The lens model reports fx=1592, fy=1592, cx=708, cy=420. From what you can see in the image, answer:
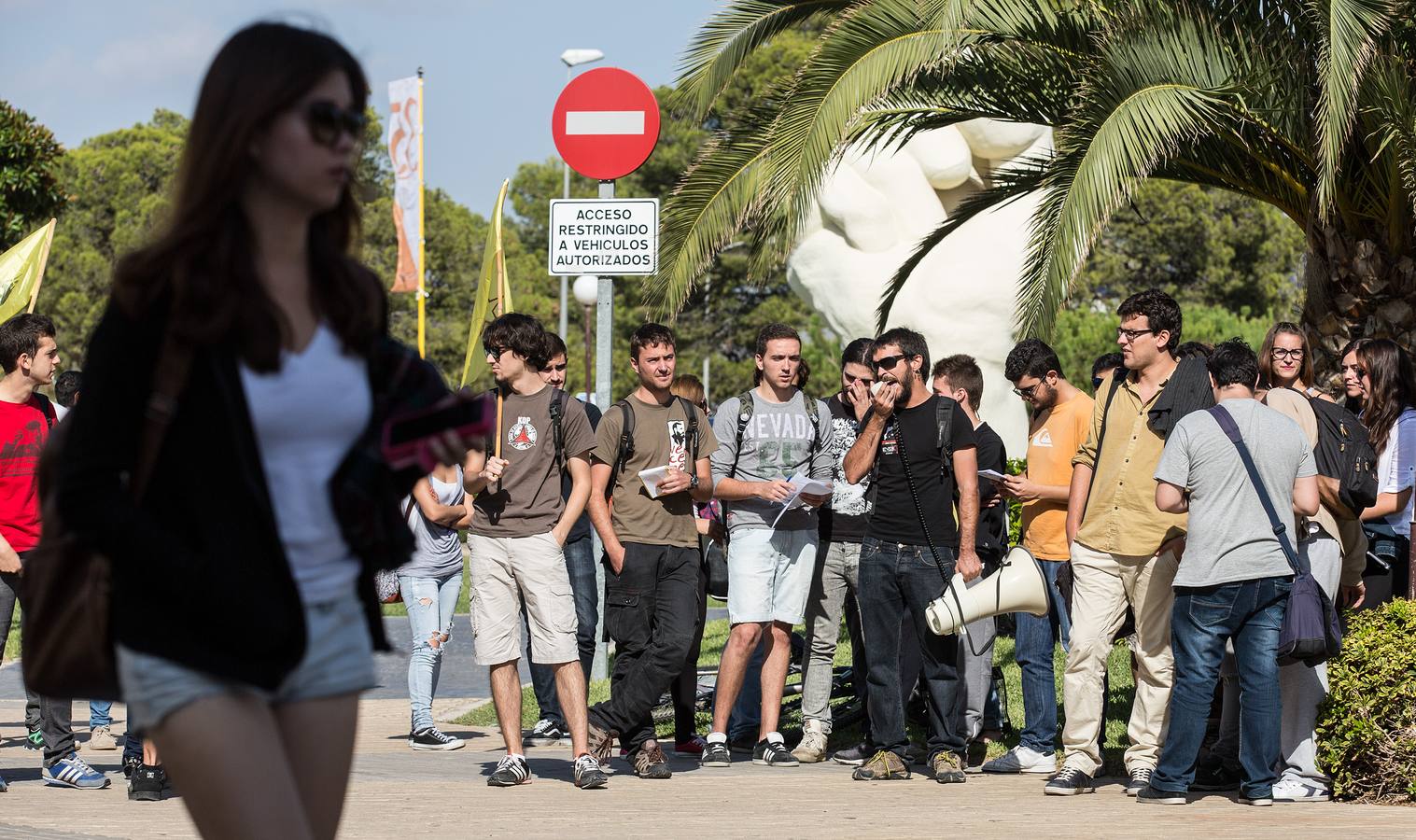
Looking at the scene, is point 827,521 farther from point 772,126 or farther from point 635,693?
point 772,126

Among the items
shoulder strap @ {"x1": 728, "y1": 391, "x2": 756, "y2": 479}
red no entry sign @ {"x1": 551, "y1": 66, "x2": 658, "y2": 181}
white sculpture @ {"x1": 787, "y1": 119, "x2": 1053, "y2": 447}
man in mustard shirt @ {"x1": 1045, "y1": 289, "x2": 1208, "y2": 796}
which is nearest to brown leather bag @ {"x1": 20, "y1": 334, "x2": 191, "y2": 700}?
man in mustard shirt @ {"x1": 1045, "y1": 289, "x2": 1208, "y2": 796}

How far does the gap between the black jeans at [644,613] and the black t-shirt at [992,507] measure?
1.54m

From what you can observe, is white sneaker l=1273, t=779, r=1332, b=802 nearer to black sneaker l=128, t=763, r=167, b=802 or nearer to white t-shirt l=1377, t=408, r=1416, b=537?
white t-shirt l=1377, t=408, r=1416, b=537

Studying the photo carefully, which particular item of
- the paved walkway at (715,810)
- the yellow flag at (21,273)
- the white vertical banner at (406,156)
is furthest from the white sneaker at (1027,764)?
the white vertical banner at (406,156)

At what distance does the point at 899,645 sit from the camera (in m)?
7.95

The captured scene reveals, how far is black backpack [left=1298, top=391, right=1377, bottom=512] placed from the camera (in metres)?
7.25

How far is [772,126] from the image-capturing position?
10.5 metres

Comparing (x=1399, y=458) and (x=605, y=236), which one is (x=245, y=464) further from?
(x=605, y=236)

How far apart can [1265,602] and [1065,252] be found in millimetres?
2734

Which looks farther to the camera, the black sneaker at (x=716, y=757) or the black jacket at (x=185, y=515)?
the black sneaker at (x=716, y=757)

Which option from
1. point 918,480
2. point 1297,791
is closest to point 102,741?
point 918,480

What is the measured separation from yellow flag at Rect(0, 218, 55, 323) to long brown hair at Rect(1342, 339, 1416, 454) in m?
8.83

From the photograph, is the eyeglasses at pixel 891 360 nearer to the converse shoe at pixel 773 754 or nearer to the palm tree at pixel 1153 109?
the palm tree at pixel 1153 109

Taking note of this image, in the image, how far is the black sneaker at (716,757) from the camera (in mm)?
8307
